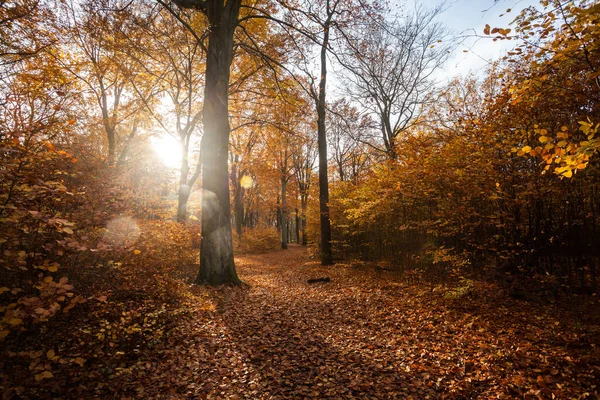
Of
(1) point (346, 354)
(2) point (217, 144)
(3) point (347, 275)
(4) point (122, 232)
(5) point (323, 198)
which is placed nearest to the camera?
(1) point (346, 354)

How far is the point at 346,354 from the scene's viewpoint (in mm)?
3969

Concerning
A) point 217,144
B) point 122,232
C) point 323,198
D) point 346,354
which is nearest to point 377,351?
point 346,354

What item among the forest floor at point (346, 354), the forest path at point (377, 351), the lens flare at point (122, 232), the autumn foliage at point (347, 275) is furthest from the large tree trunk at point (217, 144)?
the lens flare at point (122, 232)

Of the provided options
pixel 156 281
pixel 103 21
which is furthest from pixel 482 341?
pixel 103 21

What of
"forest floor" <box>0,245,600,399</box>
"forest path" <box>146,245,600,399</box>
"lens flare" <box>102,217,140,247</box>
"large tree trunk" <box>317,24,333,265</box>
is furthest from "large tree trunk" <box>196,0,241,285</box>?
"large tree trunk" <box>317,24,333,265</box>

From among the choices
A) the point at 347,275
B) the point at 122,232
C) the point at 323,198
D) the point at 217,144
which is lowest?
the point at 347,275

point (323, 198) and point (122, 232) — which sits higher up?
point (323, 198)

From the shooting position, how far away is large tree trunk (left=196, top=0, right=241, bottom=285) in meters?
7.04

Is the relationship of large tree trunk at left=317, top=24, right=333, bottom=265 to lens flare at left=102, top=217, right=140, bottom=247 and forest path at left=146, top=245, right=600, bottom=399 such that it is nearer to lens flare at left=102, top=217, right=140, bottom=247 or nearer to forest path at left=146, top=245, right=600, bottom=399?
forest path at left=146, top=245, right=600, bottom=399

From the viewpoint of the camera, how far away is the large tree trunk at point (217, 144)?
23.1ft

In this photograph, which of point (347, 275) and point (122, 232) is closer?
point (122, 232)

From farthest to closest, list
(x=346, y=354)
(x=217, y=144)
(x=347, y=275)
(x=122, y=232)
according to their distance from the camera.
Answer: (x=347, y=275) → (x=217, y=144) → (x=122, y=232) → (x=346, y=354)

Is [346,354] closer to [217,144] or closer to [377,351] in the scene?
[377,351]

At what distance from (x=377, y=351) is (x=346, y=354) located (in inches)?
19.2
